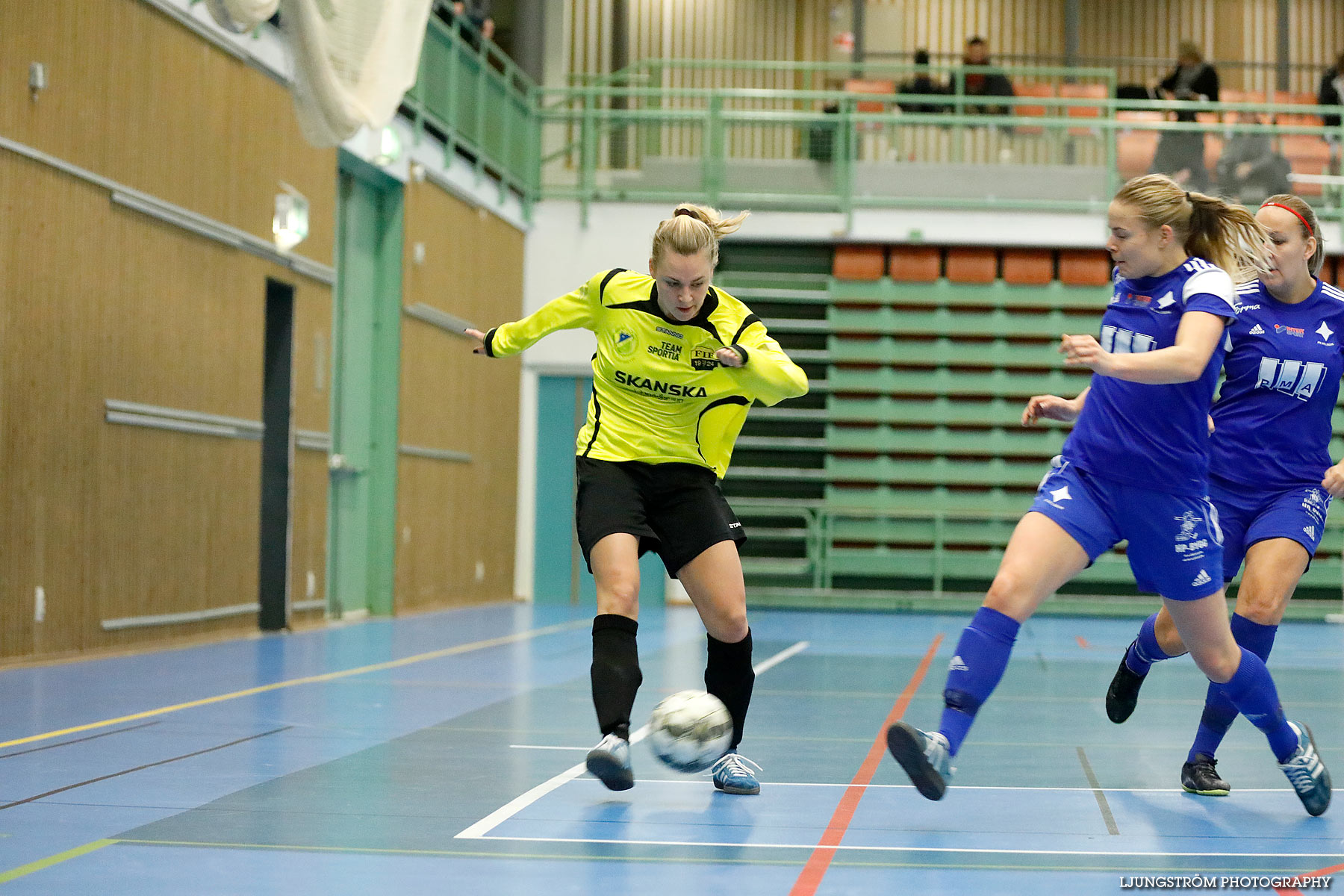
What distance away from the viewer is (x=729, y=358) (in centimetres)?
417

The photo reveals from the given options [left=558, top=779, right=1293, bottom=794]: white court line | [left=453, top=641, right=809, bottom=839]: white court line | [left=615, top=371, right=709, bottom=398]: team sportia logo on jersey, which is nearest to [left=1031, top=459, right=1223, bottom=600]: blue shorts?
[left=558, top=779, right=1293, bottom=794]: white court line

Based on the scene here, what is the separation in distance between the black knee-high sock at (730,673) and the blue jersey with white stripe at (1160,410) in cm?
125

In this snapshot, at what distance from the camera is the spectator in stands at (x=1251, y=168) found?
54.2 feet

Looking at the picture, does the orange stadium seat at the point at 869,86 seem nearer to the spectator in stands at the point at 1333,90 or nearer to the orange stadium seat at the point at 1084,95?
the orange stadium seat at the point at 1084,95

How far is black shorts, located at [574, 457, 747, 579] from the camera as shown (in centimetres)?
446

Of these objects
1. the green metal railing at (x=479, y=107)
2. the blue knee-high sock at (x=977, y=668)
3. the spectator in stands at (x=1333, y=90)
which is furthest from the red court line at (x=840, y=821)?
the spectator in stands at (x=1333, y=90)

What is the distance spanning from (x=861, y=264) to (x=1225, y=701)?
45.0ft

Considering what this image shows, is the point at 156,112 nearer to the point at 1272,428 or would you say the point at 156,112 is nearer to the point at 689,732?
the point at 689,732

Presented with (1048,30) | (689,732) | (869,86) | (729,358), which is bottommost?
(689,732)

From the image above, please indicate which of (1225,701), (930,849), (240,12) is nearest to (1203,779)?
(1225,701)

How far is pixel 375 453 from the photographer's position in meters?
14.2

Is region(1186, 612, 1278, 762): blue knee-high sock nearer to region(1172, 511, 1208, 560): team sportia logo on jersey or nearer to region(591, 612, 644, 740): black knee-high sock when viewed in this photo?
region(1172, 511, 1208, 560): team sportia logo on jersey

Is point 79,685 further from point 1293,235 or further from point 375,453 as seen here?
point 375,453

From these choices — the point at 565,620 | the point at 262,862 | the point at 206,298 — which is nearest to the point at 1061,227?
the point at 565,620
